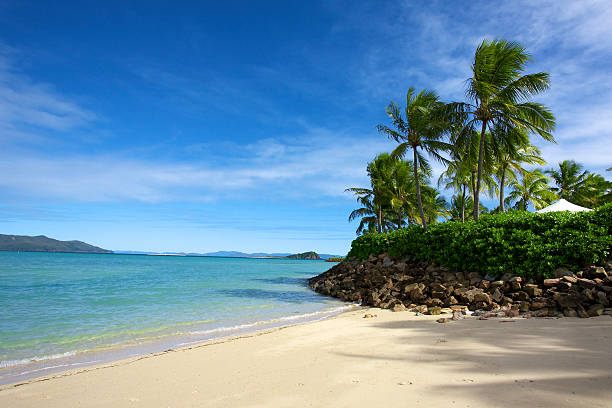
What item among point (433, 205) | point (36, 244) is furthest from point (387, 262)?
point (36, 244)

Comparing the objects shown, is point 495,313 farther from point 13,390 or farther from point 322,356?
point 13,390

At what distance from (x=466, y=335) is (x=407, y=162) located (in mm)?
21508

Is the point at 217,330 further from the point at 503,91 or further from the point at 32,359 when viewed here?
the point at 503,91

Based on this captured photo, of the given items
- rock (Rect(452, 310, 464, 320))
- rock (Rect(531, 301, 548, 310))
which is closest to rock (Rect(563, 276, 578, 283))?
rock (Rect(531, 301, 548, 310))

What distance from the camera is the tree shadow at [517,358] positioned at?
9.28 ft

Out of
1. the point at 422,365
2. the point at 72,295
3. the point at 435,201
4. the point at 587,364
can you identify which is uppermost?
the point at 435,201

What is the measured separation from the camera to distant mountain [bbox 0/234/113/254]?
135500 mm

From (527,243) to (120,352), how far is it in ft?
34.1

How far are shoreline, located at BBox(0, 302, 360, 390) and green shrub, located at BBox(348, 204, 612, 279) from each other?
A: 630cm

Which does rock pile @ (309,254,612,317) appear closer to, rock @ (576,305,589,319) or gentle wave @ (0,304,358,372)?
rock @ (576,305,589,319)

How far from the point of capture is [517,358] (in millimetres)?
3906

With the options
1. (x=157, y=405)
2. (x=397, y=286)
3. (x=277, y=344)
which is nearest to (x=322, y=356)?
(x=277, y=344)

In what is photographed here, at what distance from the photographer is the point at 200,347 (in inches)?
244

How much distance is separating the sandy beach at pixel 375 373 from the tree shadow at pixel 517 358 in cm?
1
